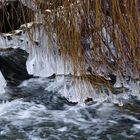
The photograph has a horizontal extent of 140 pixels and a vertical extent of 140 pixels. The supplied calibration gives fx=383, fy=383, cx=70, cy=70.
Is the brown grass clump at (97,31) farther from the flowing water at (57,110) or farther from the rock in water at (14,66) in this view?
the rock in water at (14,66)

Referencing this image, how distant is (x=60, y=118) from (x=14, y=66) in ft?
4.63

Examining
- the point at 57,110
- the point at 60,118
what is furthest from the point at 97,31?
the point at 57,110

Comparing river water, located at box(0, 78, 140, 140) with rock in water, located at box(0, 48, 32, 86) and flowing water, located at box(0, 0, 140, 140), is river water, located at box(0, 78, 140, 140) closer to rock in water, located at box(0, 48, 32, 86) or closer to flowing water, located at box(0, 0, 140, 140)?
flowing water, located at box(0, 0, 140, 140)

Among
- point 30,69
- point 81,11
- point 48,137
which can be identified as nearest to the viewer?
point 81,11

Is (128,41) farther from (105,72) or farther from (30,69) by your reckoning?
(30,69)

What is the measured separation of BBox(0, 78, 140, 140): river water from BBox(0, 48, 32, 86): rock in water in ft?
1.18

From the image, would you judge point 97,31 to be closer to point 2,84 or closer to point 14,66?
point 2,84

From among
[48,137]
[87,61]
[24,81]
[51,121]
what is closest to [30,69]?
[24,81]

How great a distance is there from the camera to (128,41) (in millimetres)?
2422

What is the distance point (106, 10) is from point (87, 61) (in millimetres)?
386

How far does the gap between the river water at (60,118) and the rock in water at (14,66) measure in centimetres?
36

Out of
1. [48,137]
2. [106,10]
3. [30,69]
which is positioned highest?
[106,10]

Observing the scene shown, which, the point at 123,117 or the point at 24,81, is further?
the point at 24,81

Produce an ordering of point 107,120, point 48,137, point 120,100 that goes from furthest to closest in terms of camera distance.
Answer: point 120,100 → point 107,120 → point 48,137
